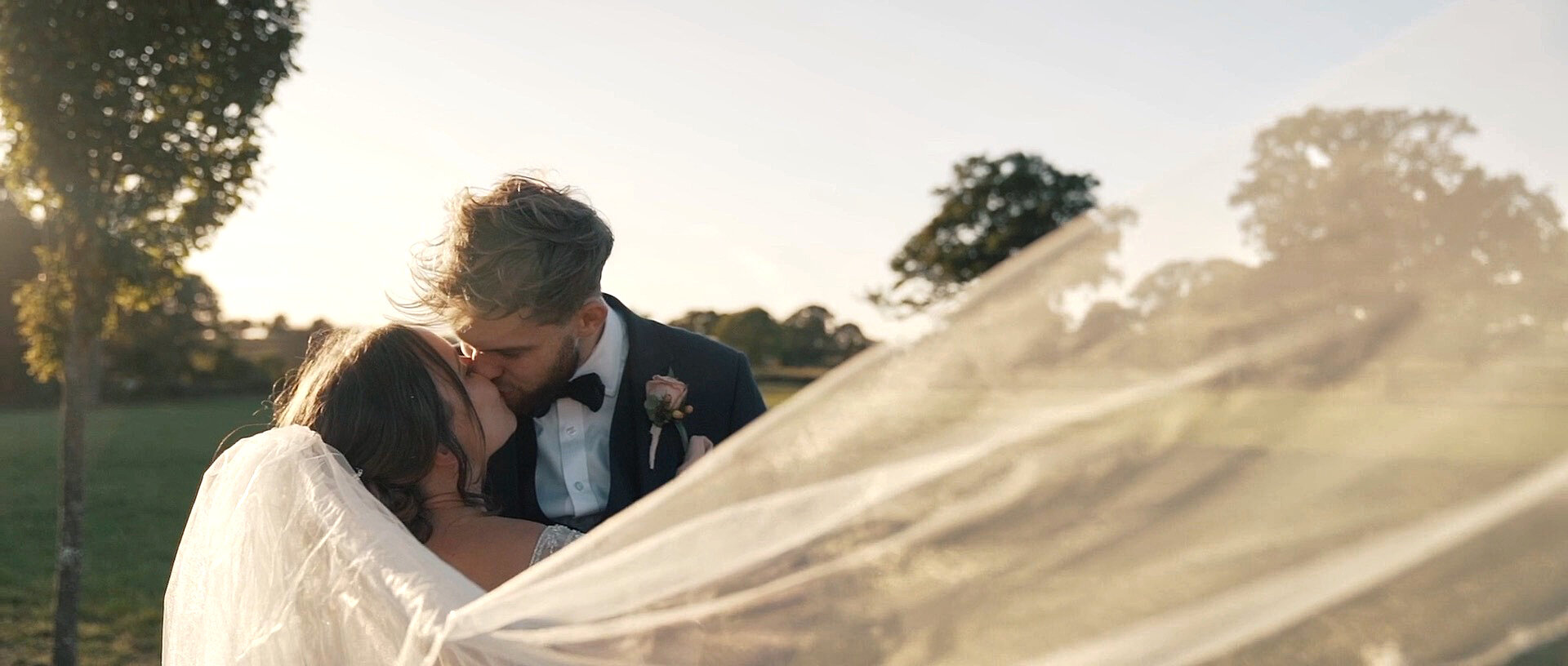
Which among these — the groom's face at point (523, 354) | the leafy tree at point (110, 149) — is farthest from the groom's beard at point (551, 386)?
the leafy tree at point (110, 149)

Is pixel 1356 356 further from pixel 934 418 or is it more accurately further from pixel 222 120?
pixel 222 120

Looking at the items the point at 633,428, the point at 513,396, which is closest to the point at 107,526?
the point at 513,396

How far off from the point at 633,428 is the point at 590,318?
1.21 feet

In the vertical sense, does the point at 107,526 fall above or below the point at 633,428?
above

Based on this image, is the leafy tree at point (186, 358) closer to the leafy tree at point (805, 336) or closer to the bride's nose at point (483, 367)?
the leafy tree at point (805, 336)

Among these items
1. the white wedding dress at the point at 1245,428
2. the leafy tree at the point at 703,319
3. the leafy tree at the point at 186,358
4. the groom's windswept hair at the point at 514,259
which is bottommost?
the white wedding dress at the point at 1245,428

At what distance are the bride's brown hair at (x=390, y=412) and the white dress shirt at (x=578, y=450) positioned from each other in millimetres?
430

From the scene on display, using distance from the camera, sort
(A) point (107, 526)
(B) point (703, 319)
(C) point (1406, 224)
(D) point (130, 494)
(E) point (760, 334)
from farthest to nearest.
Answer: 1. (D) point (130, 494)
2. (A) point (107, 526)
3. (E) point (760, 334)
4. (B) point (703, 319)
5. (C) point (1406, 224)

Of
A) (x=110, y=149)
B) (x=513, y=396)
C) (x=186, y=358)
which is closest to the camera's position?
(x=513, y=396)

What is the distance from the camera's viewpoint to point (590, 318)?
3.64 meters

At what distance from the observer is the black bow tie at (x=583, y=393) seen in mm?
3641

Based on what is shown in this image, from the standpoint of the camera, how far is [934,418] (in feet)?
5.58

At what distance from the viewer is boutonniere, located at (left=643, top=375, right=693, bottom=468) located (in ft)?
11.8

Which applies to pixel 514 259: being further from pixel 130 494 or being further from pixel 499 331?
pixel 130 494
